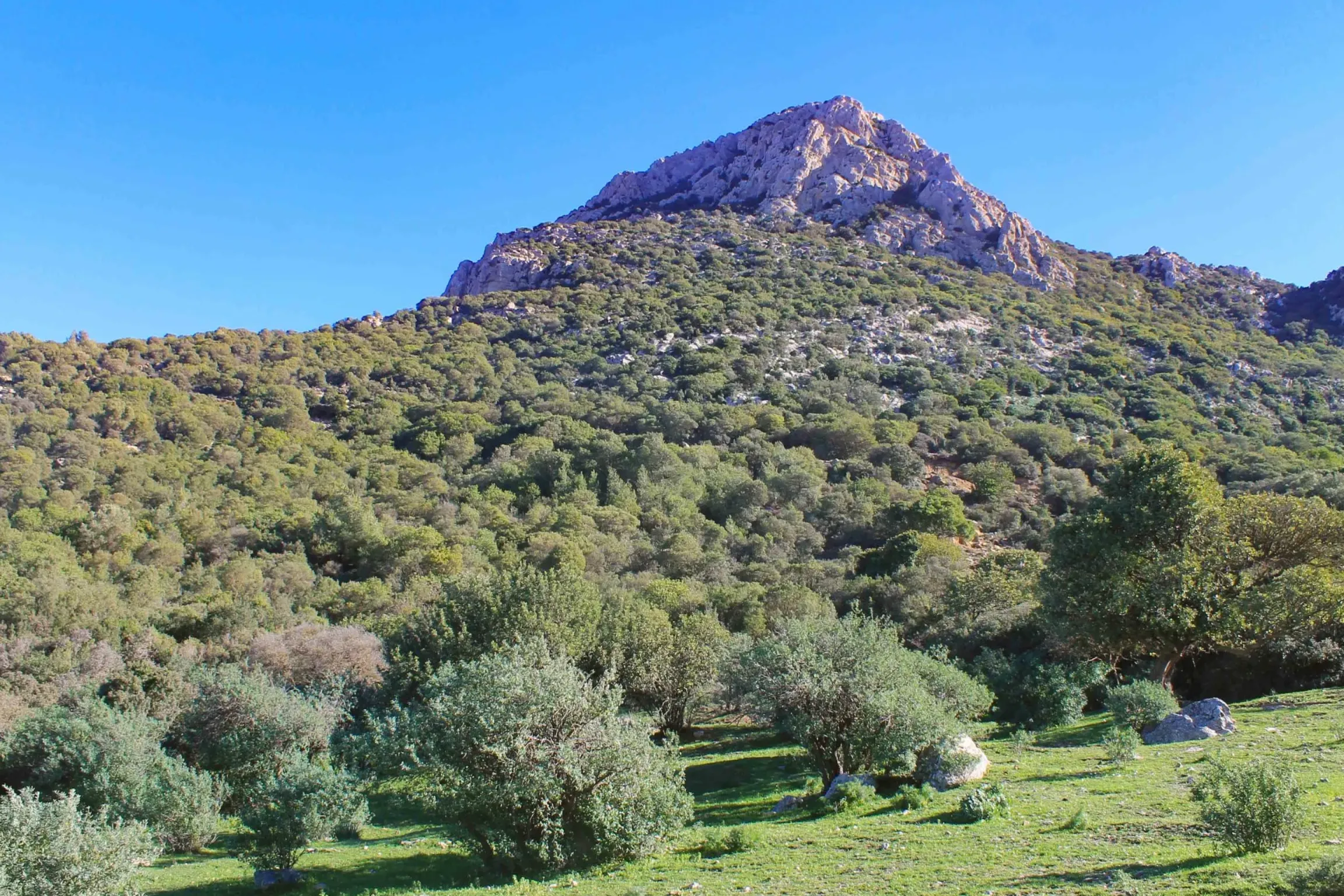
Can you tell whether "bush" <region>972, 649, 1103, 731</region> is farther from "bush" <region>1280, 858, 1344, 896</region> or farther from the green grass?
"bush" <region>1280, 858, 1344, 896</region>

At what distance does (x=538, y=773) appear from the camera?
11.4 meters

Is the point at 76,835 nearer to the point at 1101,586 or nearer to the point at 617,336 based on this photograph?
the point at 1101,586

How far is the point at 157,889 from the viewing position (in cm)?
1338

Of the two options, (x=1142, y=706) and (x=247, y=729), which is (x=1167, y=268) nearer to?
(x=1142, y=706)

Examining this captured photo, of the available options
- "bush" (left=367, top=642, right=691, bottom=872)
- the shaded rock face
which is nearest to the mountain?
the shaded rock face

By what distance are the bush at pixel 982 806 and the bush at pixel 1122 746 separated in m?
3.83

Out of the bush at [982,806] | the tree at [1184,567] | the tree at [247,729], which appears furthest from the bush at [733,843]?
the tree at [1184,567]

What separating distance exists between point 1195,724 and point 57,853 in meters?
21.0

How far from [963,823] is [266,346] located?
267ft

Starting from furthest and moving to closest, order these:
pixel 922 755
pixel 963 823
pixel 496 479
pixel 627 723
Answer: pixel 496 479 < pixel 922 755 < pixel 627 723 < pixel 963 823

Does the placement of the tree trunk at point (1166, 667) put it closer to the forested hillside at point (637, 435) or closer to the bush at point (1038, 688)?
the bush at point (1038, 688)

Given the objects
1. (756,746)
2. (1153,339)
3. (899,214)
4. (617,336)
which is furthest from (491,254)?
(756,746)

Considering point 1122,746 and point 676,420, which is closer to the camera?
point 1122,746

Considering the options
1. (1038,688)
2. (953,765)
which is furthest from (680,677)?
(953,765)
